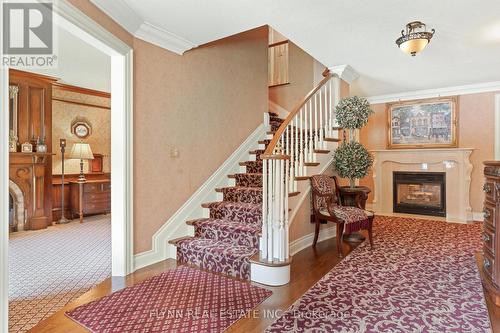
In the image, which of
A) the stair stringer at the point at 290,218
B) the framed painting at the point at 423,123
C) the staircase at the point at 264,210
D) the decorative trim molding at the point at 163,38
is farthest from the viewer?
the framed painting at the point at 423,123

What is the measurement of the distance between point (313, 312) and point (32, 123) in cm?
539

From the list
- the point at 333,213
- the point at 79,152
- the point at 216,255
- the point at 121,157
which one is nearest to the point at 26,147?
the point at 79,152

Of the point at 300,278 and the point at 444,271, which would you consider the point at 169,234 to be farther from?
the point at 444,271

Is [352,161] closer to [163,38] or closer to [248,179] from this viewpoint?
[248,179]

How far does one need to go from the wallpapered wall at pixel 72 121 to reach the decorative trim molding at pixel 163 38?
11.6ft

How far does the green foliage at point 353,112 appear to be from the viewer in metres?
3.98

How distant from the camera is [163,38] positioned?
317 cm

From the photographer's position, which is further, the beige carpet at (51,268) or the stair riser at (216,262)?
the stair riser at (216,262)

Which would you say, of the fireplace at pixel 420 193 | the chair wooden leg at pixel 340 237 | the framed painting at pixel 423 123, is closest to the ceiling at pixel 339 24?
the framed painting at pixel 423 123

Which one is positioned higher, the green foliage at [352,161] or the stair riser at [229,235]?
the green foliage at [352,161]

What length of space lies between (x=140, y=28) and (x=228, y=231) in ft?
7.68

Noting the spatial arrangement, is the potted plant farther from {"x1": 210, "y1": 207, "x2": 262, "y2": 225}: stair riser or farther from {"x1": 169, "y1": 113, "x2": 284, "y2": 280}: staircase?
{"x1": 210, "y1": 207, "x2": 262, "y2": 225}: stair riser

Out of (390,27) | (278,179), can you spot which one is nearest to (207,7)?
(278,179)

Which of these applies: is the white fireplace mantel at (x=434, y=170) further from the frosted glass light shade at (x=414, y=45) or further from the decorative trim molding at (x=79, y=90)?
the decorative trim molding at (x=79, y=90)
